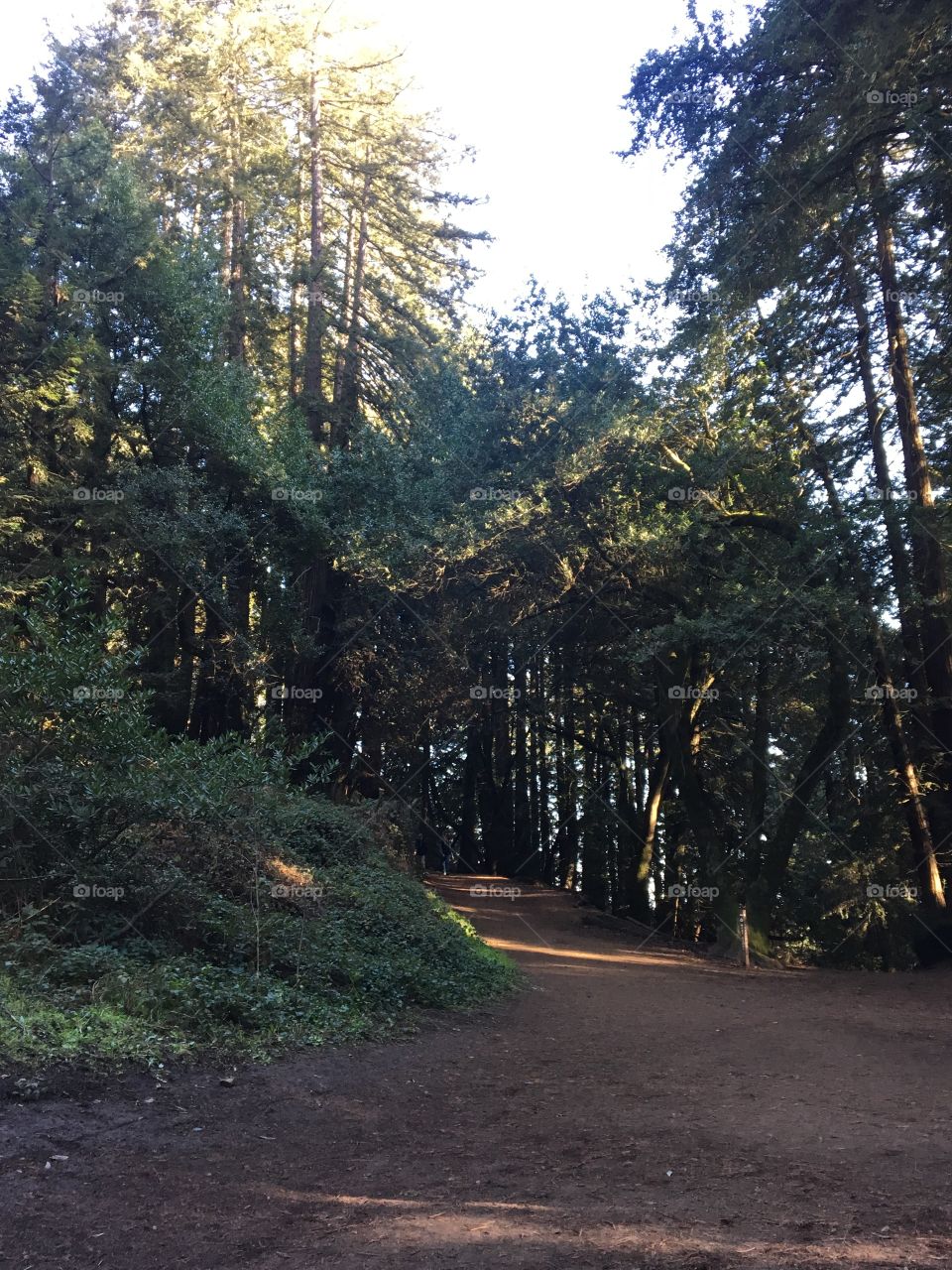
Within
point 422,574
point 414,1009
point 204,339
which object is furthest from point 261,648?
point 414,1009

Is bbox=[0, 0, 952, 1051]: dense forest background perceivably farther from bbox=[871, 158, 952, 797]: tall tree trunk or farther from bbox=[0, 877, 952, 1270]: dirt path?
bbox=[0, 877, 952, 1270]: dirt path

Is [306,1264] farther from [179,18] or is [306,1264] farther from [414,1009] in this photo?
[179,18]

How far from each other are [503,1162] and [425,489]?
1519cm

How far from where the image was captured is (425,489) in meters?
19.8

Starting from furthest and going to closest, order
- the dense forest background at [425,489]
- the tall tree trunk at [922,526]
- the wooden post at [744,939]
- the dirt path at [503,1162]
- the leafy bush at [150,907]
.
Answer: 1. the wooden post at [744,939]
2. the tall tree trunk at [922,526]
3. the dense forest background at [425,489]
4. the leafy bush at [150,907]
5. the dirt path at [503,1162]


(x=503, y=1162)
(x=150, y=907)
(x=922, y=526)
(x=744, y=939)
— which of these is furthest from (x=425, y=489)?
(x=503, y=1162)

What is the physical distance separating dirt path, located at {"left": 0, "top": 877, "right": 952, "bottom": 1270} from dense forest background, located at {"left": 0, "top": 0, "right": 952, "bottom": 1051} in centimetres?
310

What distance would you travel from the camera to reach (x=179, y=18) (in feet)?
77.8

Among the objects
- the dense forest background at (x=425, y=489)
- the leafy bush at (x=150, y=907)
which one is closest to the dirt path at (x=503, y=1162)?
the leafy bush at (x=150, y=907)

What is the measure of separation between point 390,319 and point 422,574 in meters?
10.2

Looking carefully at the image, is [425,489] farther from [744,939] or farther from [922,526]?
[744,939]

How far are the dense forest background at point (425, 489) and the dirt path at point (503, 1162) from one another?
122 inches

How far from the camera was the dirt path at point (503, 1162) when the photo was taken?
4375mm

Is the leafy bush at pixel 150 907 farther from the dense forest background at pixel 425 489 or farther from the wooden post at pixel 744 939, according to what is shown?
the wooden post at pixel 744 939
